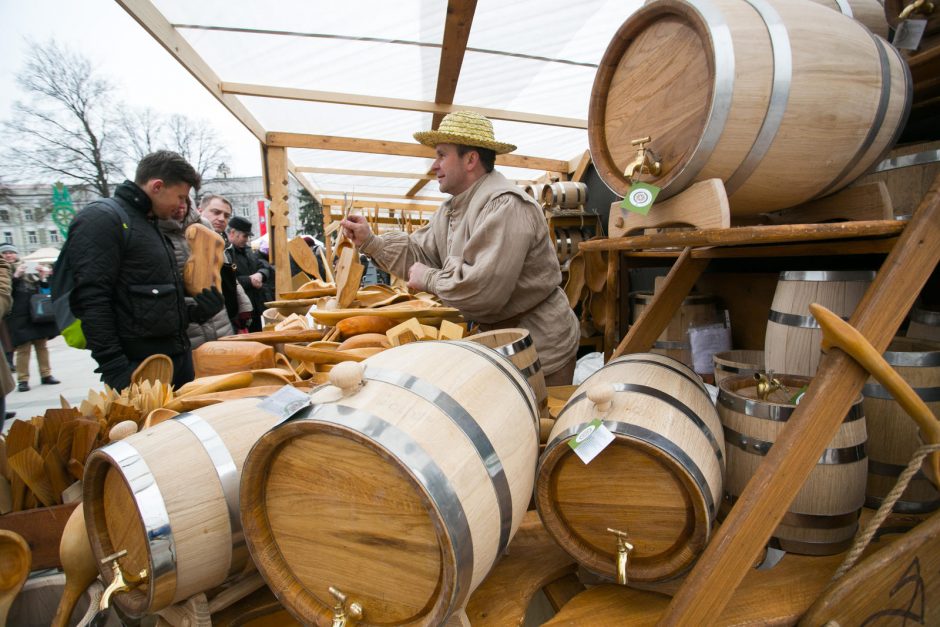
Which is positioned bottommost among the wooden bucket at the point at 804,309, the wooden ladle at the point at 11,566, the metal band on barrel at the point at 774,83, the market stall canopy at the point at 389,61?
the wooden ladle at the point at 11,566

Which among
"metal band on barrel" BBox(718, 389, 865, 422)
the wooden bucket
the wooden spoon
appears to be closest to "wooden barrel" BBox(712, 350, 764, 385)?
the wooden bucket

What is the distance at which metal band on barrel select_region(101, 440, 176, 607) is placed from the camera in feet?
3.12

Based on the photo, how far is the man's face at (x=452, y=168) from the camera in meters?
2.52

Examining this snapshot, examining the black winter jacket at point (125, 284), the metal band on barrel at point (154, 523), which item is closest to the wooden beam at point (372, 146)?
the black winter jacket at point (125, 284)

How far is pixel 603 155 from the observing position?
1395 mm

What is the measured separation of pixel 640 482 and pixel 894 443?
2.86 ft

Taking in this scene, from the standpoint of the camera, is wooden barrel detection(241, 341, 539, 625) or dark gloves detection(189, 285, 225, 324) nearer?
wooden barrel detection(241, 341, 539, 625)

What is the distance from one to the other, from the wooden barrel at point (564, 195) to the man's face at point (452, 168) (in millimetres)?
2649

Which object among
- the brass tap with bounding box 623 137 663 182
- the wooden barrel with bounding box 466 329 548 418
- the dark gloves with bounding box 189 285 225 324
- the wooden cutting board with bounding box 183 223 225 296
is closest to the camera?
the brass tap with bounding box 623 137 663 182

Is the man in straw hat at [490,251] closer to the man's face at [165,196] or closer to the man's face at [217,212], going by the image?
the man's face at [165,196]

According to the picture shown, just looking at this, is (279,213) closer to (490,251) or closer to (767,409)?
(490,251)

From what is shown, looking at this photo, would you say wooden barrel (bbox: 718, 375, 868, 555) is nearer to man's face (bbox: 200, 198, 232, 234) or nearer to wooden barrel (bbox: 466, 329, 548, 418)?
wooden barrel (bbox: 466, 329, 548, 418)

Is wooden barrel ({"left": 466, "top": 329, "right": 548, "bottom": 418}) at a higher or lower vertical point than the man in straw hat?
lower

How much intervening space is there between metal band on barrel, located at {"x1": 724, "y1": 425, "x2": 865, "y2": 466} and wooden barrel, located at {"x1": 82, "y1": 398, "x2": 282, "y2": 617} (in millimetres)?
1202
